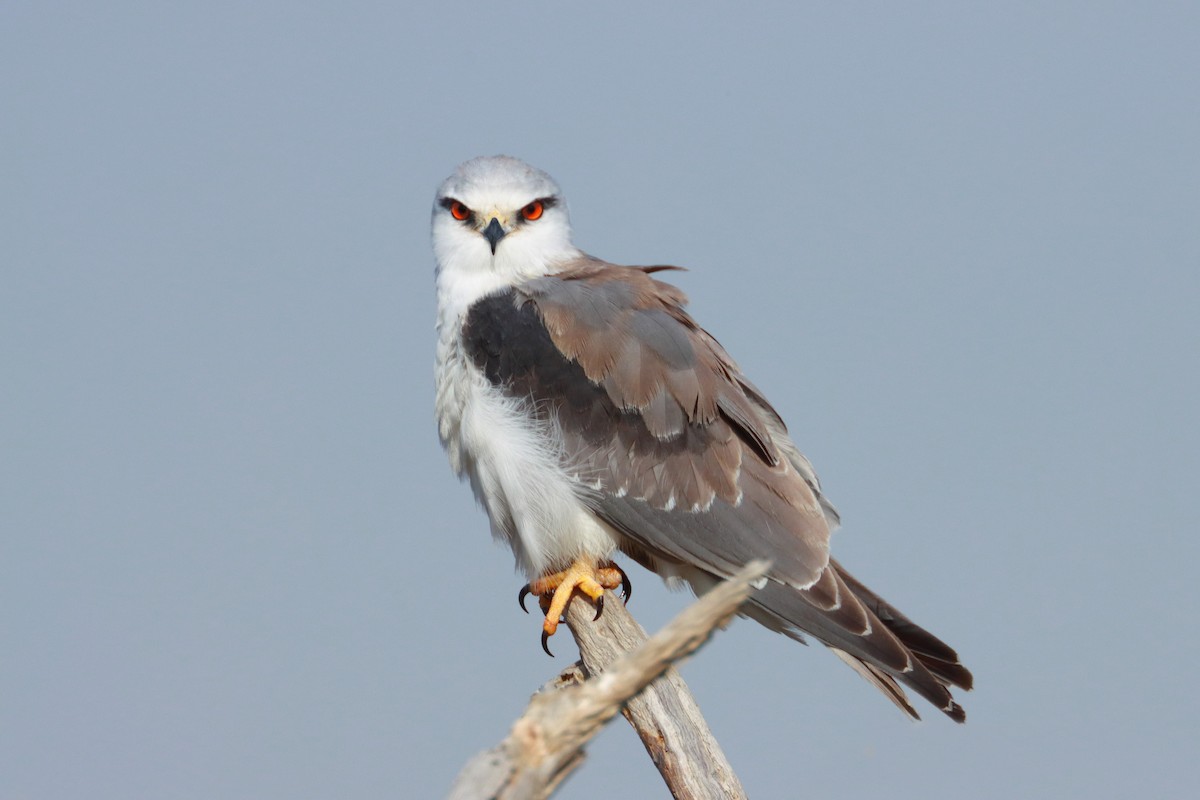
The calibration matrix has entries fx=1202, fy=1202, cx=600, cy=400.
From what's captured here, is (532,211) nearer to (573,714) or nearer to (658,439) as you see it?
(658,439)

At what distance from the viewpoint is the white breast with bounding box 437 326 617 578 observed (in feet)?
14.9

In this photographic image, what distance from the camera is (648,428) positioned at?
4.55m

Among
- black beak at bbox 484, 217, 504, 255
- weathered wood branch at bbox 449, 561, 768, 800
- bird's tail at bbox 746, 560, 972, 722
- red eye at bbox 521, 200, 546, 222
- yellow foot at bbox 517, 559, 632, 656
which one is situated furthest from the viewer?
red eye at bbox 521, 200, 546, 222

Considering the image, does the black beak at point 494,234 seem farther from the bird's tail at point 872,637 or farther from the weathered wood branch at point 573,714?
the weathered wood branch at point 573,714

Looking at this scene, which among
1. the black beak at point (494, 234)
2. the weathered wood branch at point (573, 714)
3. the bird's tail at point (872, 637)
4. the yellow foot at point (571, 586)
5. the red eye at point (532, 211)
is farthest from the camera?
the red eye at point (532, 211)

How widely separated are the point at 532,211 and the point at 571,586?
1.66 m

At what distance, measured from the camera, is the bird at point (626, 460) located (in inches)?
176

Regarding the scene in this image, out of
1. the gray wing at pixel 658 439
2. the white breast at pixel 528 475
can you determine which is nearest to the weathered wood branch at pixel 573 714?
the gray wing at pixel 658 439

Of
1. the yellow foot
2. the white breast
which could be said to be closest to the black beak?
the white breast

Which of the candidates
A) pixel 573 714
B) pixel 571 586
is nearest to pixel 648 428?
pixel 571 586

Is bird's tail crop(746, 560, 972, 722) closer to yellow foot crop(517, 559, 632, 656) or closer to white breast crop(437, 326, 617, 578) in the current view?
yellow foot crop(517, 559, 632, 656)

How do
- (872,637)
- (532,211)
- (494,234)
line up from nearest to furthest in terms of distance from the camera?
(872,637), (494,234), (532,211)

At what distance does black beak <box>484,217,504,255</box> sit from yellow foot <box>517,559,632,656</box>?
4.42 feet

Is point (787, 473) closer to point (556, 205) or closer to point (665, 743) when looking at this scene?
point (665, 743)
